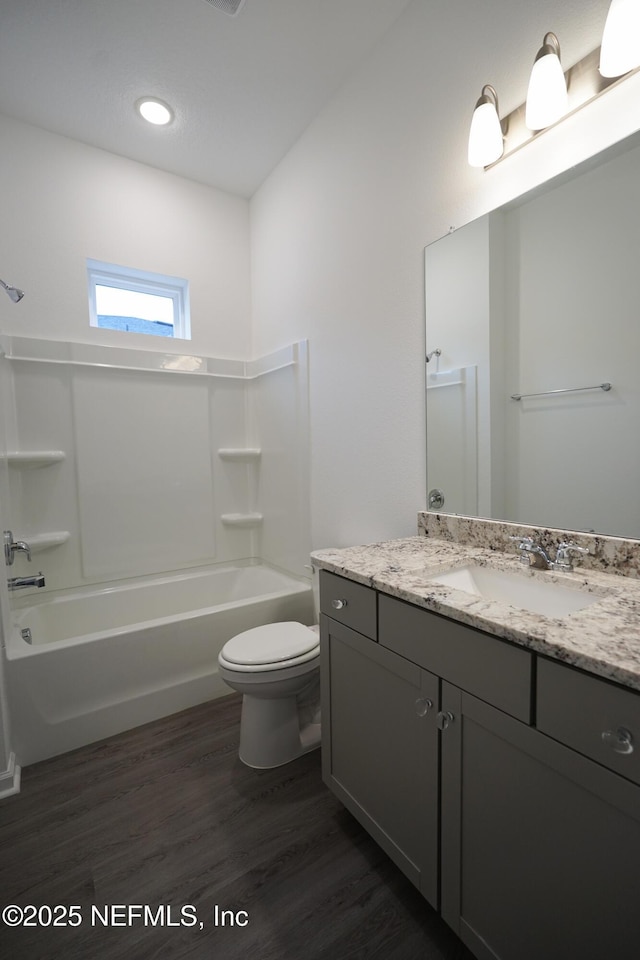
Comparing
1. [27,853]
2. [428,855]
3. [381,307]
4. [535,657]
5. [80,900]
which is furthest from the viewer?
[381,307]

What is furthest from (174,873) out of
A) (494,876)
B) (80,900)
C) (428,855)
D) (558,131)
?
(558,131)

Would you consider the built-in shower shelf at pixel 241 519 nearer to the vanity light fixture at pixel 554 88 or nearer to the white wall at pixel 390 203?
the white wall at pixel 390 203

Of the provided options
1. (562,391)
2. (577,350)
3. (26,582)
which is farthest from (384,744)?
(26,582)

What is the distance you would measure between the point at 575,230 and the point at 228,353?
2.22 m

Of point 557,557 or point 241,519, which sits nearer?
point 557,557

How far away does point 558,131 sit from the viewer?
1.19 meters

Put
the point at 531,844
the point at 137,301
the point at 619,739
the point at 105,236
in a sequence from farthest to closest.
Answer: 1. the point at 137,301
2. the point at 105,236
3. the point at 531,844
4. the point at 619,739

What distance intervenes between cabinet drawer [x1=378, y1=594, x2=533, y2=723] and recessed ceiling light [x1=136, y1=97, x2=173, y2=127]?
2526mm

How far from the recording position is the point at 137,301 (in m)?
2.72

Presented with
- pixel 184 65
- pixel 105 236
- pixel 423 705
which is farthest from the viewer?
pixel 105 236

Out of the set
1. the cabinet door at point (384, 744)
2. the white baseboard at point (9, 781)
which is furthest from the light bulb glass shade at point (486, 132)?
the white baseboard at point (9, 781)

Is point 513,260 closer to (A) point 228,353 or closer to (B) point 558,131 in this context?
(B) point 558,131

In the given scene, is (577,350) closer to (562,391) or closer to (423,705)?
(562,391)

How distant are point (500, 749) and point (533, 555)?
543 millimetres
